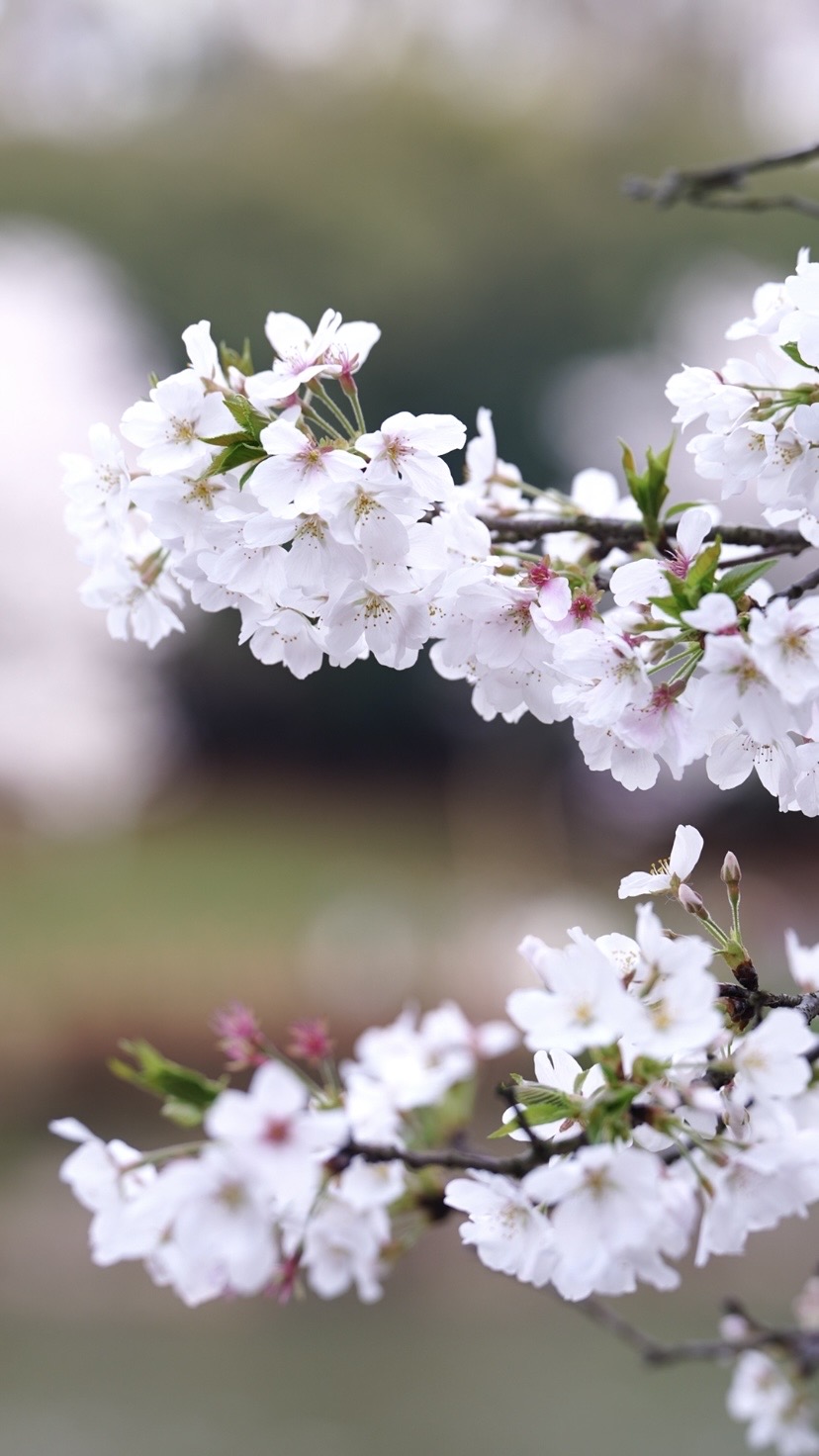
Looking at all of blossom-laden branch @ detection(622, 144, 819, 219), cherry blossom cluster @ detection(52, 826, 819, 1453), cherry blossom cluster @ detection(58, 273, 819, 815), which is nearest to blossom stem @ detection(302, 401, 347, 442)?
cherry blossom cluster @ detection(58, 273, 819, 815)

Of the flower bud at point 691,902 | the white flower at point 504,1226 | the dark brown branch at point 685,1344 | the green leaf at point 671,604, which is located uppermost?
the green leaf at point 671,604

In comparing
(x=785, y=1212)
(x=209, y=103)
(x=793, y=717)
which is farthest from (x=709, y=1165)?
(x=209, y=103)

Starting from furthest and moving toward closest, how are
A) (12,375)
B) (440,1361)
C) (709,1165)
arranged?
(12,375) → (440,1361) → (709,1165)

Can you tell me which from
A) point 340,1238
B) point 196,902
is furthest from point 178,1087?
point 196,902

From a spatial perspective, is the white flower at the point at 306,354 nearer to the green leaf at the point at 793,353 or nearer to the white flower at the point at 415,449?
the white flower at the point at 415,449

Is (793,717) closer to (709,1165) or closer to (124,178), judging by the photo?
(709,1165)

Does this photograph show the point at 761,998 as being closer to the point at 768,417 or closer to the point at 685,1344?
the point at 768,417

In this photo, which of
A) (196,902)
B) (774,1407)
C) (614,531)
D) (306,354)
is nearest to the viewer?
(306,354)

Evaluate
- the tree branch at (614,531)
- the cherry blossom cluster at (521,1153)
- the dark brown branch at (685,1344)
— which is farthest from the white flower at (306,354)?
the dark brown branch at (685,1344)
